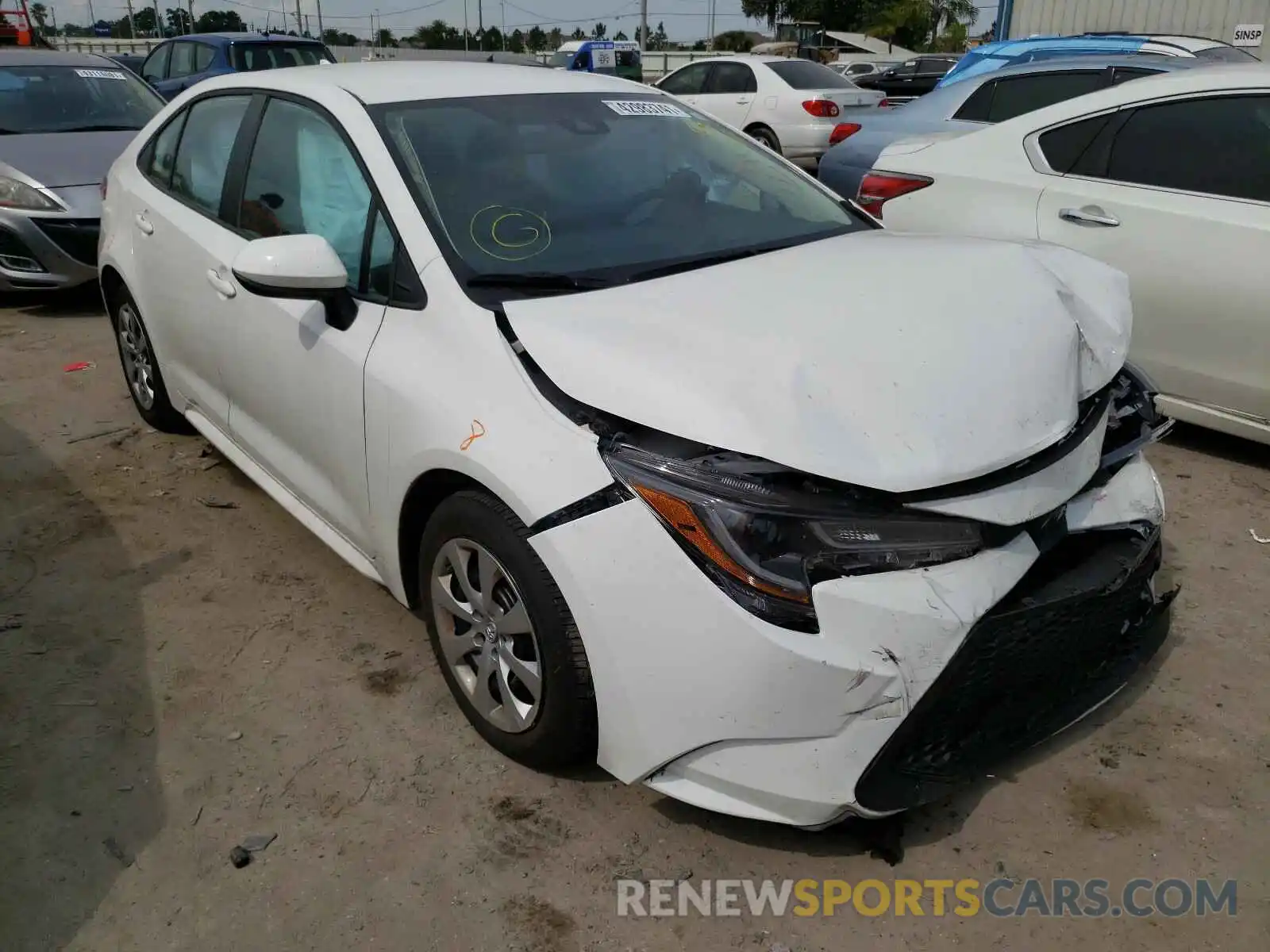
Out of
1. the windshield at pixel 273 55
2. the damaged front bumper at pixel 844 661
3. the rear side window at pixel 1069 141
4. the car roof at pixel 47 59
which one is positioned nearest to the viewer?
the damaged front bumper at pixel 844 661

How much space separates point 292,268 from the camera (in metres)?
2.59

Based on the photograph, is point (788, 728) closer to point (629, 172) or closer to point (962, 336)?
point (962, 336)

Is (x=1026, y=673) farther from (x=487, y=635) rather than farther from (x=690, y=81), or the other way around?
(x=690, y=81)

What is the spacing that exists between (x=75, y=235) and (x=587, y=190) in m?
5.15

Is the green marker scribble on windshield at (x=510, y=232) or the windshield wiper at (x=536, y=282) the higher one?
the green marker scribble on windshield at (x=510, y=232)

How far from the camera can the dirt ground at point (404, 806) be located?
2.15m

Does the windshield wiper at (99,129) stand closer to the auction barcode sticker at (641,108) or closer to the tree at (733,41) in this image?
the auction barcode sticker at (641,108)

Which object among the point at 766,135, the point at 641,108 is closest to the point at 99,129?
the point at 641,108

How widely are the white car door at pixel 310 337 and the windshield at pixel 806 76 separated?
9.97m

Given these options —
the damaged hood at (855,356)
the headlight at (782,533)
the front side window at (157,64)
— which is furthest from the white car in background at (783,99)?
the headlight at (782,533)

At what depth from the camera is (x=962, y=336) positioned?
226cm

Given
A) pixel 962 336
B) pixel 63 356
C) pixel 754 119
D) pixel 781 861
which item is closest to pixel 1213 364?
pixel 962 336

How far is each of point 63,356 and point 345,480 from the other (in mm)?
4024

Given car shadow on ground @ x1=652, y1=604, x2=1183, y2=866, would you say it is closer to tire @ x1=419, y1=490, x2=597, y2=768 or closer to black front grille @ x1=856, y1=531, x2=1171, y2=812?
black front grille @ x1=856, y1=531, x2=1171, y2=812
